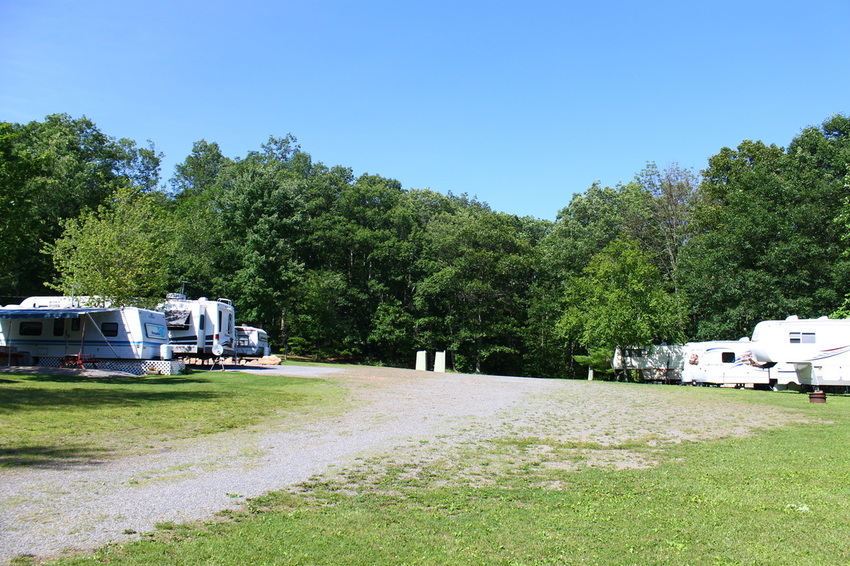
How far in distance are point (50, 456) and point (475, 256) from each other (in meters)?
38.9

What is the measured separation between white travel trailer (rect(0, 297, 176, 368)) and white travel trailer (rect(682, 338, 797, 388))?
79.2 ft

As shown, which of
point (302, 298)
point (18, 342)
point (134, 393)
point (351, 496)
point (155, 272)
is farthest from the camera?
point (302, 298)

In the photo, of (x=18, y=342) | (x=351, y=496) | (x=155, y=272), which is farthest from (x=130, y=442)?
(x=155, y=272)

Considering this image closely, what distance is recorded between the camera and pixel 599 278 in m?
38.7

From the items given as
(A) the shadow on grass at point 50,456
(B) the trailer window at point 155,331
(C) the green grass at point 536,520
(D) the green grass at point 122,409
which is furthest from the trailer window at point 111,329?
(C) the green grass at point 536,520

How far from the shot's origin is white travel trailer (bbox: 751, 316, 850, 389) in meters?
24.3

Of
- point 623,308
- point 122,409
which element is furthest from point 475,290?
point 122,409

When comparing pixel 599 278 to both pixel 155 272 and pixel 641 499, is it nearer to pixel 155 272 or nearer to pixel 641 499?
pixel 155 272

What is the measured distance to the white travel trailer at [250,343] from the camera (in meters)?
32.5

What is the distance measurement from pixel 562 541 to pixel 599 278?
116 ft

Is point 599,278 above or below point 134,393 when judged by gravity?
above

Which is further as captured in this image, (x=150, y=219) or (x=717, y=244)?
(x=717, y=244)

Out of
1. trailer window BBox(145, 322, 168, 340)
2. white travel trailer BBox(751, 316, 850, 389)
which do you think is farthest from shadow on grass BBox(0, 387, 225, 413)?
white travel trailer BBox(751, 316, 850, 389)

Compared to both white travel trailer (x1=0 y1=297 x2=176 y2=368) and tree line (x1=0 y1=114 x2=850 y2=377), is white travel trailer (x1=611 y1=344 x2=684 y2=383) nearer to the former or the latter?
tree line (x1=0 y1=114 x2=850 y2=377)
